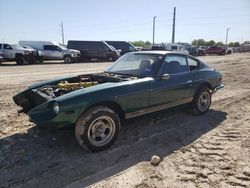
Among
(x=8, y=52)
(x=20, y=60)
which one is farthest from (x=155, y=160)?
(x=8, y=52)

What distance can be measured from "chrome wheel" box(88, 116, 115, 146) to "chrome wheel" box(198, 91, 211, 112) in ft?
8.87

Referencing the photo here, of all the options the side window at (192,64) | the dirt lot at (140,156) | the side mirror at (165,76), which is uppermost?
the side window at (192,64)

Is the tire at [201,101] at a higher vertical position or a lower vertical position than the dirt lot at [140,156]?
higher

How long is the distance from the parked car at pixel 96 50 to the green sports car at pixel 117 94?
66.7 ft

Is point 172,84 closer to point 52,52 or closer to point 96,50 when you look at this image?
point 52,52

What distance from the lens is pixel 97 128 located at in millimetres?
4281

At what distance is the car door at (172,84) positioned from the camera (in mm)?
5090

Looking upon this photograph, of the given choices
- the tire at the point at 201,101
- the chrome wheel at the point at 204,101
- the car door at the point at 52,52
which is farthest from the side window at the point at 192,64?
the car door at the point at 52,52

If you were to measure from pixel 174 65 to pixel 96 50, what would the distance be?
70.5 ft

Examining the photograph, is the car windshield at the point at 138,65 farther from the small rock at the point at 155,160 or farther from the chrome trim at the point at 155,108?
the small rock at the point at 155,160

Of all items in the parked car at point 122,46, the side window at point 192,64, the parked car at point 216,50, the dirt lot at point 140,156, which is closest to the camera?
the dirt lot at point 140,156

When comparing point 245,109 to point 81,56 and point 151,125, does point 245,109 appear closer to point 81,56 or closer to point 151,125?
point 151,125

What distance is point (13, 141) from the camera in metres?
4.62

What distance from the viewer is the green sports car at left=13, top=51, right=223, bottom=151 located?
405 cm
